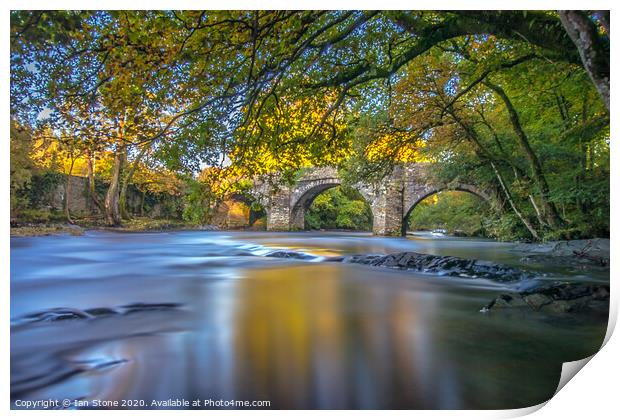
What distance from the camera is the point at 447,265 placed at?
4.05 m

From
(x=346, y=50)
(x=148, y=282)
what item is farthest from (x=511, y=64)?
(x=148, y=282)

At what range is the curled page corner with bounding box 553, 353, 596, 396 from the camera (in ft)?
5.92

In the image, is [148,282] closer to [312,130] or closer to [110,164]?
[110,164]

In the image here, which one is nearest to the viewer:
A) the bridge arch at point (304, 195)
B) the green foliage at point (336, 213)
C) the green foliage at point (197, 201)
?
the green foliage at point (197, 201)

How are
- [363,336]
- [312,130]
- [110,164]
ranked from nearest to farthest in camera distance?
[363,336]
[110,164]
[312,130]

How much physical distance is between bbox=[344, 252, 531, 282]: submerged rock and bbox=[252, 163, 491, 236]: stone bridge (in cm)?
145

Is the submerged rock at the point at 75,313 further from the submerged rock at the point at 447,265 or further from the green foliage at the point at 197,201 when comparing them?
the submerged rock at the point at 447,265

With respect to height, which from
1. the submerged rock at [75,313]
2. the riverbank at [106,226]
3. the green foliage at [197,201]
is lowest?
the submerged rock at [75,313]

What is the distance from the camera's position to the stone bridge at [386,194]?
19.7ft

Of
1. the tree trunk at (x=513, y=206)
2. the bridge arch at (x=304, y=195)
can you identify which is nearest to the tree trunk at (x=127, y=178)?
the bridge arch at (x=304, y=195)

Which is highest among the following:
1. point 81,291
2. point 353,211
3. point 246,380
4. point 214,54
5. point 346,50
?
point 346,50

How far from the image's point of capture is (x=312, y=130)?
2977 millimetres

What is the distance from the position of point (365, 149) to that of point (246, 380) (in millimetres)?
2660

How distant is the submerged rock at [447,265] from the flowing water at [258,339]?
1.96 feet
